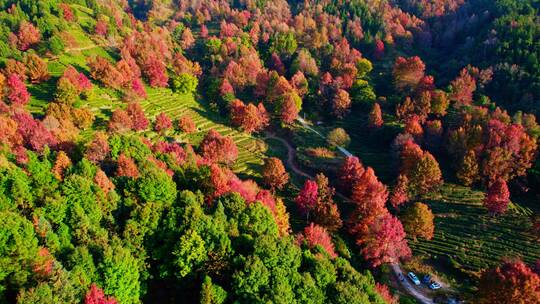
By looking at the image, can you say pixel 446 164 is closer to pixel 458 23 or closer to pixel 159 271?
pixel 159 271

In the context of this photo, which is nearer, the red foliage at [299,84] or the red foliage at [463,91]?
the red foliage at [463,91]

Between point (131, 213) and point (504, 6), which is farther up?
point (504, 6)

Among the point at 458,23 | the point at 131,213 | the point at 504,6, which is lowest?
the point at 131,213

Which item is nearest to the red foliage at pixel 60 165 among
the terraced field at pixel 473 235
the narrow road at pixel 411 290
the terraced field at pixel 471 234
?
the narrow road at pixel 411 290

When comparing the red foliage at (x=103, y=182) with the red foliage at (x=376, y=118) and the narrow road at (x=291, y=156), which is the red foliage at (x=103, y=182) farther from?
the red foliage at (x=376, y=118)

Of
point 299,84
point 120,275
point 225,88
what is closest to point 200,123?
point 225,88

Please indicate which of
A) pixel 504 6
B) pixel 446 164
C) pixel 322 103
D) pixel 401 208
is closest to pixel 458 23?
pixel 504 6
